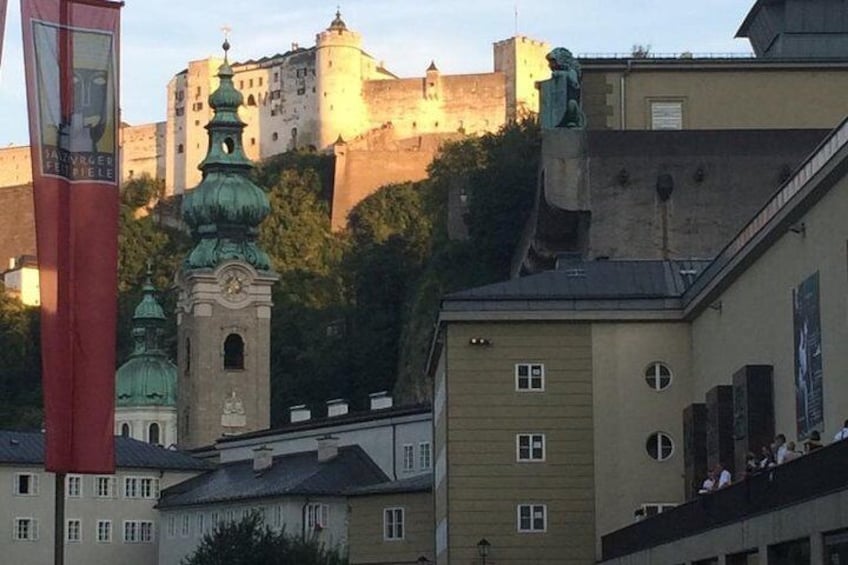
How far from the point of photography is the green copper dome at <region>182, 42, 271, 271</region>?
116750mm

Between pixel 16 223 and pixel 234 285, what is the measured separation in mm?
75090

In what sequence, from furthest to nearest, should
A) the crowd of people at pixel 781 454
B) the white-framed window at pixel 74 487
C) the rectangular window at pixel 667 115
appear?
1. the white-framed window at pixel 74 487
2. the rectangular window at pixel 667 115
3. the crowd of people at pixel 781 454

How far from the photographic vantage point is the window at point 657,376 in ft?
181

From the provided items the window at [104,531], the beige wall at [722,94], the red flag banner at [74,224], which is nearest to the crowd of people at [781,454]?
the red flag banner at [74,224]

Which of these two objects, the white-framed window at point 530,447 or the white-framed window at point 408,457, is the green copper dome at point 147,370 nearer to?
the white-framed window at point 408,457

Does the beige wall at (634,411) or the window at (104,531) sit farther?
the window at (104,531)

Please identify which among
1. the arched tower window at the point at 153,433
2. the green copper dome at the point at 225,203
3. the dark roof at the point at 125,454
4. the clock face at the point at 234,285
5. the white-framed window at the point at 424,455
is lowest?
the white-framed window at the point at 424,455

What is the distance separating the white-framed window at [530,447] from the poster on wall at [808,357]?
13.4 metres

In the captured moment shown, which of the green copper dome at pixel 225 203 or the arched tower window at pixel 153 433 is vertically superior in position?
the green copper dome at pixel 225 203

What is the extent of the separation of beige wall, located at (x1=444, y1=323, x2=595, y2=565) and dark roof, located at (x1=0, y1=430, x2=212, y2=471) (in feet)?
151

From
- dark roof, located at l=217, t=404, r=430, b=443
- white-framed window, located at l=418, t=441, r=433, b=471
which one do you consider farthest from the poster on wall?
dark roof, located at l=217, t=404, r=430, b=443

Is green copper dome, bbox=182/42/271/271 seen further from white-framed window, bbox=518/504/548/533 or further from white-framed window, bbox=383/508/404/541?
white-framed window, bbox=518/504/548/533

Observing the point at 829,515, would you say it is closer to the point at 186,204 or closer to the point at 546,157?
the point at 546,157

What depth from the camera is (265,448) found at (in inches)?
3883
